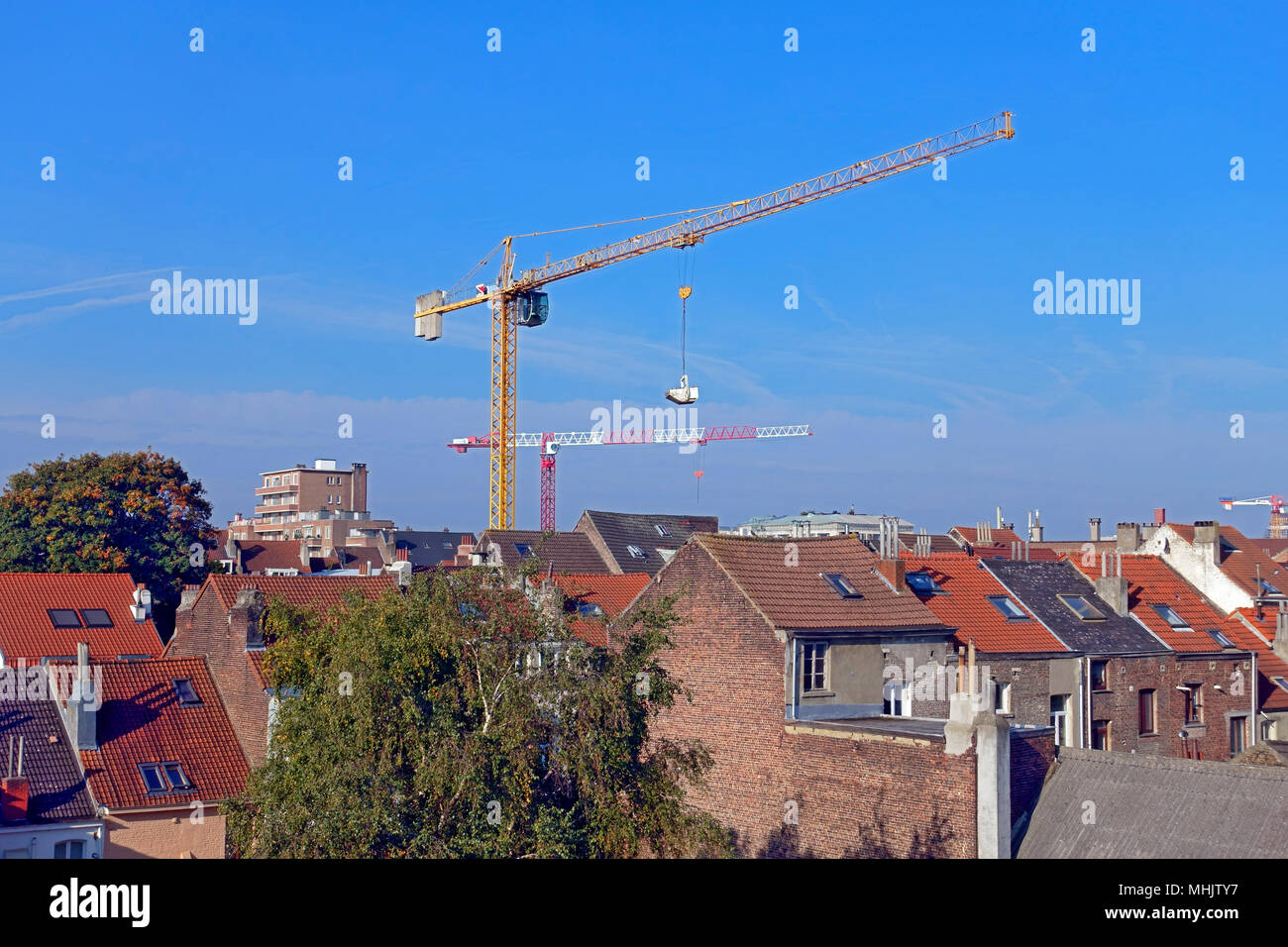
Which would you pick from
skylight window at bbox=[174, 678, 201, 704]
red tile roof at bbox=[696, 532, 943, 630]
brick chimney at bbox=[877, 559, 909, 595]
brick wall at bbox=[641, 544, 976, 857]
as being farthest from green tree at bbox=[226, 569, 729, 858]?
brick chimney at bbox=[877, 559, 909, 595]

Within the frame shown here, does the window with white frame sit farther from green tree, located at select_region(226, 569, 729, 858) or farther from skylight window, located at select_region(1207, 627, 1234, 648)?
skylight window, located at select_region(1207, 627, 1234, 648)

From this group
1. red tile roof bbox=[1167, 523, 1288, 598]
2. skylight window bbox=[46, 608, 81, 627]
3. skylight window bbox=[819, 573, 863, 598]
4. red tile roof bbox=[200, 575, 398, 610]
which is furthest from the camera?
red tile roof bbox=[1167, 523, 1288, 598]

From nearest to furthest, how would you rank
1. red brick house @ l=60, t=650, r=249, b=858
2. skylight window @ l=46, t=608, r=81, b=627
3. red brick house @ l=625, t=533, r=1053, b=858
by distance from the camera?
red brick house @ l=625, t=533, r=1053, b=858, red brick house @ l=60, t=650, r=249, b=858, skylight window @ l=46, t=608, r=81, b=627

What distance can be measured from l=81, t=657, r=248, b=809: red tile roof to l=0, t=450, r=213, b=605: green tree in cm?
2676

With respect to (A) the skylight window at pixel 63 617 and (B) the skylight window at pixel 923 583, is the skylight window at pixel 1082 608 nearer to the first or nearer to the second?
(B) the skylight window at pixel 923 583

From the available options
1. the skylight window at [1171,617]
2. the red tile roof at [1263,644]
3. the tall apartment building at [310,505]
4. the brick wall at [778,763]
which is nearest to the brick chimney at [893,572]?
the brick wall at [778,763]

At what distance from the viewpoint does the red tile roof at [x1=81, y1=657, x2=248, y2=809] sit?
2845 centimetres

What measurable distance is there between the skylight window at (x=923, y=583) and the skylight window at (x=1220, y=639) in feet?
38.3

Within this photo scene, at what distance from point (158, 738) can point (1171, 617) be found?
33985 millimetres

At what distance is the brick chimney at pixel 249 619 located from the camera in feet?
105
